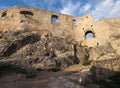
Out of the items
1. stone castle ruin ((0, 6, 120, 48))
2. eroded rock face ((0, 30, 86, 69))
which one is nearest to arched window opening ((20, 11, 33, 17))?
stone castle ruin ((0, 6, 120, 48))

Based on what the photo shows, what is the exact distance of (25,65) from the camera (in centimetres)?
1800

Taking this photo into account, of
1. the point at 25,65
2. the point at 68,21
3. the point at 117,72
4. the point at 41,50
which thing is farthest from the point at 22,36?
the point at 117,72

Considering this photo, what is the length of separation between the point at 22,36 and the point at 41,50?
3.36 m

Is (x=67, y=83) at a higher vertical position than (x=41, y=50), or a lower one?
lower

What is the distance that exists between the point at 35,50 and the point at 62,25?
341 inches

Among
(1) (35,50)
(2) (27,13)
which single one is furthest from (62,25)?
(1) (35,50)

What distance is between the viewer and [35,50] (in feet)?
68.9

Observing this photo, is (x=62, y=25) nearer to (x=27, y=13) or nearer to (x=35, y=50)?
(x=27, y=13)

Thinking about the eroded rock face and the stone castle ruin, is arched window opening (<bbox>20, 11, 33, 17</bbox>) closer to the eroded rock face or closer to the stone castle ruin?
the stone castle ruin

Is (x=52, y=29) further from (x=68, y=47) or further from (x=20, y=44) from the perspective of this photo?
(x=20, y=44)

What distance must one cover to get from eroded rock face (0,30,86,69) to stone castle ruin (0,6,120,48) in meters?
1.90

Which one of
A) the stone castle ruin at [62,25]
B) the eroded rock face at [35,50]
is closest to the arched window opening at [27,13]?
the stone castle ruin at [62,25]

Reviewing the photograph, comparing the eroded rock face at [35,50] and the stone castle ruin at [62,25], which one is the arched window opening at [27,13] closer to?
the stone castle ruin at [62,25]

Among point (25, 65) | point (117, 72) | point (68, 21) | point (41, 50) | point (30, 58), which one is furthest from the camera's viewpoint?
point (68, 21)
